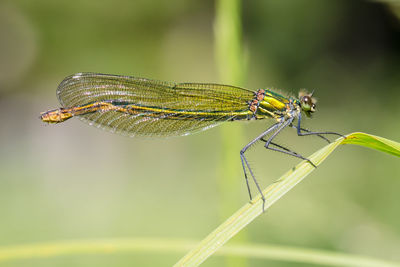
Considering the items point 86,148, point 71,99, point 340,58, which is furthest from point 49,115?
point 340,58

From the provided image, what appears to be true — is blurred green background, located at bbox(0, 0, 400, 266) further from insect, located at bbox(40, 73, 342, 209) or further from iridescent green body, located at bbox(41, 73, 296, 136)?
iridescent green body, located at bbox(41, 73, 296, 136)

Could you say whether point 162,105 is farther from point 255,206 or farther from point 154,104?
point 255,206

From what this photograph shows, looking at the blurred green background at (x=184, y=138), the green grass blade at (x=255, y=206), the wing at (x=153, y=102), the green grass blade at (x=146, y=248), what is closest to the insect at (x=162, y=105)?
the wing at (x=153, y=102)

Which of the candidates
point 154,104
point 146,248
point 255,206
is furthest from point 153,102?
point 255,206

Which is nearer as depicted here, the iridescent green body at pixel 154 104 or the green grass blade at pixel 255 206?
the green grass blade at pixel 255 206

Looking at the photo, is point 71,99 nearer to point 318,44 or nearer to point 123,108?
point 123,108

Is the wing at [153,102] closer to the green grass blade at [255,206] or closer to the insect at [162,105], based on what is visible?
the insect at [162,105]

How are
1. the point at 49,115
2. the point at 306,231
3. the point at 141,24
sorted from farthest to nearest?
the point at 141,24 < the point at 306,231 < the point at 49,115

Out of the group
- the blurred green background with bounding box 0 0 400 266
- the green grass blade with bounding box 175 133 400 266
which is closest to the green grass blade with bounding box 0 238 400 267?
the green grass blade with bounding box 175 133 400 266
